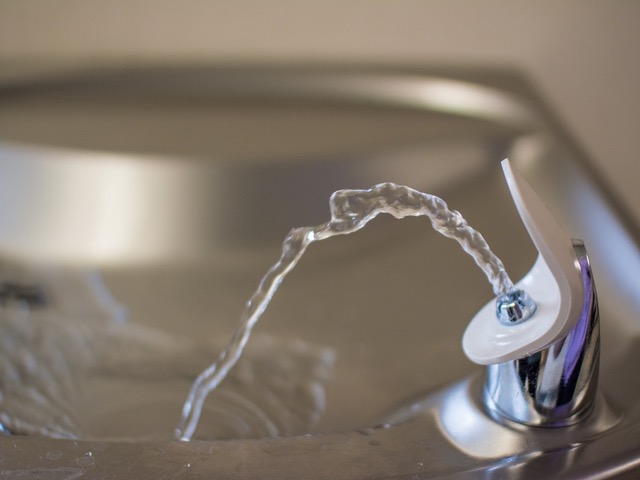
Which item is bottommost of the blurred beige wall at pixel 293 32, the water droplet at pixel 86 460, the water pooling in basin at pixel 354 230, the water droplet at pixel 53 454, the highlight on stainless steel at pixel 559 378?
the highlight on stainless steel at pixel 559 378

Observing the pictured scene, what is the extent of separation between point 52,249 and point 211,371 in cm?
16

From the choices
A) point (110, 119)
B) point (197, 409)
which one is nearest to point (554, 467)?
point (197, 409)

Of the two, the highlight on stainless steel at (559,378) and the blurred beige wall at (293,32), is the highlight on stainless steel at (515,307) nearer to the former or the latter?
the highlight on stainless steel at (559,378)

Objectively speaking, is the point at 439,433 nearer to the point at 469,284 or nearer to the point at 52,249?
the point at 469,284

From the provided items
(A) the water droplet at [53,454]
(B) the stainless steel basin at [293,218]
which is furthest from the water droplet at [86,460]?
(B) the stainless steel basin at [293,218]

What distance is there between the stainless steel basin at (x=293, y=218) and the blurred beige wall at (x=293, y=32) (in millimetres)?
26

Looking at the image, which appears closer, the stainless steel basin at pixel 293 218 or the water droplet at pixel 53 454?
the water droplet at pixel 53 454

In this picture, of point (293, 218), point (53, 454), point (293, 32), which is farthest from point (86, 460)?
point (293, 32)

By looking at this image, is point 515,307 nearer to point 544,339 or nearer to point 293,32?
point 544,339

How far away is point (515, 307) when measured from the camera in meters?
0.36

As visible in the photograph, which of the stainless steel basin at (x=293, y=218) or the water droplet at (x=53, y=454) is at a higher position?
the stainless steel basin at (x=293, y=218)

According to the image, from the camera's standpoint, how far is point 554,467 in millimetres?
332

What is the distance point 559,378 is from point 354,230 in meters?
0.13

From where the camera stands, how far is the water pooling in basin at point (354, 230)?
0.38 metres
